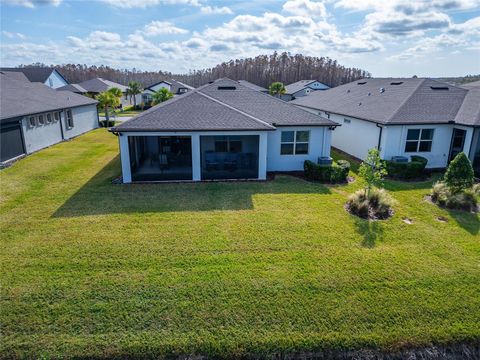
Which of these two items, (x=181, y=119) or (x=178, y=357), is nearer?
(x=178, y=357)

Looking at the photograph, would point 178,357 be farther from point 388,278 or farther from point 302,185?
point 302,185

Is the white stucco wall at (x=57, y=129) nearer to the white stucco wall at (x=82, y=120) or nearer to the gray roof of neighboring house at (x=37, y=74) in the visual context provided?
the white stucco wall at (x=82, y=120)

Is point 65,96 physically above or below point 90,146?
above

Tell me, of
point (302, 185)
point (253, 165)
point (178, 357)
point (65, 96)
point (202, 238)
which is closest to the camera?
point (178, 357)

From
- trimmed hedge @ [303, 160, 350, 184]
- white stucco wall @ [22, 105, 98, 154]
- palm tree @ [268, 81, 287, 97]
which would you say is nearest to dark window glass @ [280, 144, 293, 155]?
trimmed hedge @ [303, 160, 350, 184]

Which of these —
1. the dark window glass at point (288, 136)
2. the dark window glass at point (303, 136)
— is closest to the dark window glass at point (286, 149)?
the dark window glass at point (288, 136)

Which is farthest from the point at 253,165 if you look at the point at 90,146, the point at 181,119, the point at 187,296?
the point at 90,146
